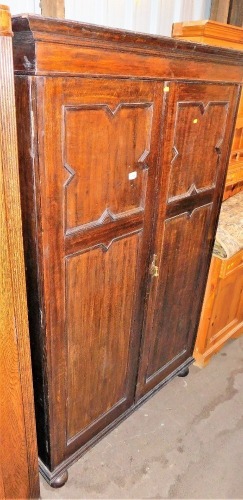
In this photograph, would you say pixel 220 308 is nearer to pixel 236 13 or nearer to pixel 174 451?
pixel 174 451

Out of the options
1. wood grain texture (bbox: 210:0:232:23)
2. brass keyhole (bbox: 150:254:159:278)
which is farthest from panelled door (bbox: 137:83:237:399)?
wood grain texture (bbox: 210:0:232:23)

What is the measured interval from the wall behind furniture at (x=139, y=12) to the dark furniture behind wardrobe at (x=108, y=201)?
649 millimetres

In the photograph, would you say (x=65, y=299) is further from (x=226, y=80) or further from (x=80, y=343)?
(x=226, y=80)

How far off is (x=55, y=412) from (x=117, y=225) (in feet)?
2.61

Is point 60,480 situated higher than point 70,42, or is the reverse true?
point 70,42

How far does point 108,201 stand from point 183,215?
512 millimetres

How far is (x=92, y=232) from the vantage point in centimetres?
126

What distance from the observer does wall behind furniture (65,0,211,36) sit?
1.66 metres

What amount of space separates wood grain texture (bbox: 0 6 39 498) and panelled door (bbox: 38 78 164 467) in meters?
0.11

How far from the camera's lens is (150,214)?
4.88 feet

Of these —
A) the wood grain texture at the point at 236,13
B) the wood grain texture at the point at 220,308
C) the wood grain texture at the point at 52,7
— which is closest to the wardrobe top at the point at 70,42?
the wood grain texture at the point at 52,7

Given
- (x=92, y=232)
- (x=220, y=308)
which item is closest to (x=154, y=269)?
(x=92, y=232)

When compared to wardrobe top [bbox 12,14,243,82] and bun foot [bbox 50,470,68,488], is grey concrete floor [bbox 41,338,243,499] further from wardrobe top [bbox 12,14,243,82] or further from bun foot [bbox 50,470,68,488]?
wardrobe top [bbox 12,14,243,82]

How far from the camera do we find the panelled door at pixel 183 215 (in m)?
1.45
